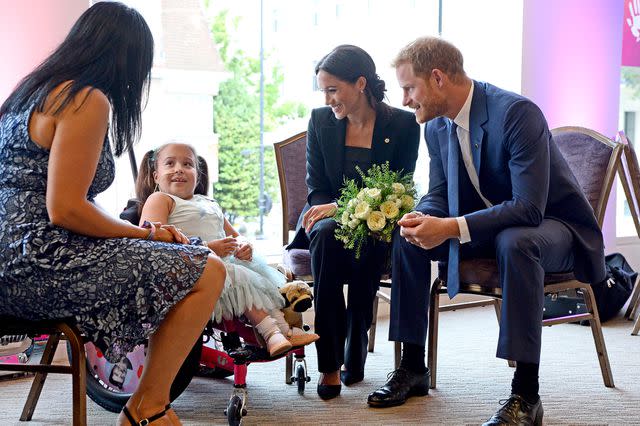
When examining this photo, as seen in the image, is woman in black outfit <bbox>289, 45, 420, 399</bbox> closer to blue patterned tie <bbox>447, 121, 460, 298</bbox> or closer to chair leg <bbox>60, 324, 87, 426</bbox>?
blue patterned tie <bbox>447, 121, 460, 298</bbox>

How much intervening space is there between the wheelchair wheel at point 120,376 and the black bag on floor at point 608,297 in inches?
93.1

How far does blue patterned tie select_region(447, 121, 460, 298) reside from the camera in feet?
10.0

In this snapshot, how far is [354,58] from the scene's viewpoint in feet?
11.5

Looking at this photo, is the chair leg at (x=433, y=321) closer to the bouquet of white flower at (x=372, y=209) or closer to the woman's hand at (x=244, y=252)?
the bouquet of white flower at (x=372, y=209)

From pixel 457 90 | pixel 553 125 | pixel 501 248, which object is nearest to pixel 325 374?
pixel 501 248

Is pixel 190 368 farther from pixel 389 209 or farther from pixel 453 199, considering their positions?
pixel 453 199

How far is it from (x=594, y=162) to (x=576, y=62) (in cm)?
240

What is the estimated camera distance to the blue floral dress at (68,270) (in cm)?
222

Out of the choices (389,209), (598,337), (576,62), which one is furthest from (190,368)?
(576,62)

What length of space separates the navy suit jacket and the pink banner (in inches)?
134

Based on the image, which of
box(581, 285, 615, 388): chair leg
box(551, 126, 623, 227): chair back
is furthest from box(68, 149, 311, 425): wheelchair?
box(551, 126, 623, 227): chair back

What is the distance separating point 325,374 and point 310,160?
93 cm

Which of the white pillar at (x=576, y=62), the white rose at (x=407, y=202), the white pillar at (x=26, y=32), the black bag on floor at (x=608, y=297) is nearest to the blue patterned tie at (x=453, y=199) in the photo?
the white rose at (x=407, y=202)

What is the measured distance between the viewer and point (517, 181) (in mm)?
2920
